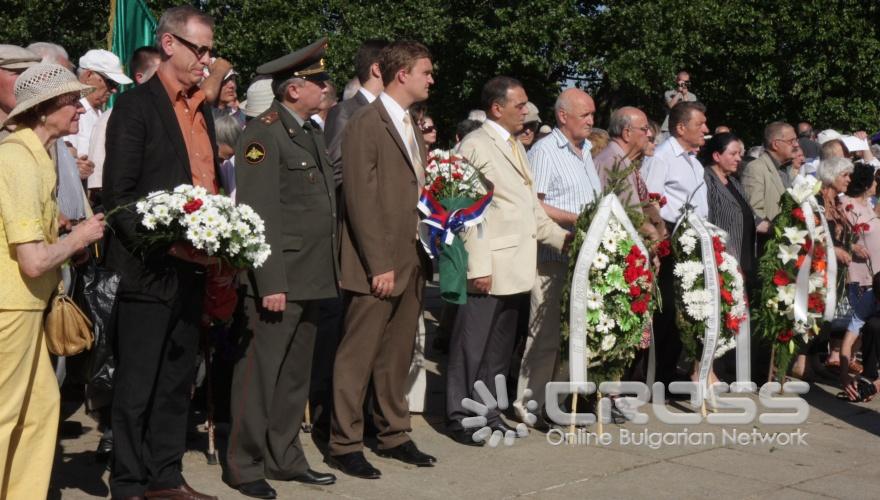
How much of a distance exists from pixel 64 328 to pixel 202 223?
0.76 meters

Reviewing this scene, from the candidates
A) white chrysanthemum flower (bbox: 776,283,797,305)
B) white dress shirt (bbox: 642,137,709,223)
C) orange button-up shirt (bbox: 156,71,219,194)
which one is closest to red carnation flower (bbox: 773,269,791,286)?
white chrysanthemum flower (bbox: 776,283,797,305)

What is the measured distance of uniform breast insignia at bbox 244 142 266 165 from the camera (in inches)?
240

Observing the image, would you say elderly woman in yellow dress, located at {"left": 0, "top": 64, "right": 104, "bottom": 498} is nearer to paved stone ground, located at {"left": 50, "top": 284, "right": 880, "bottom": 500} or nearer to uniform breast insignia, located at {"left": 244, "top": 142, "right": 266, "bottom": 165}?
paved stone ground, located at {"left": 50, "top": 284, "right": 880, "bottom": 500}

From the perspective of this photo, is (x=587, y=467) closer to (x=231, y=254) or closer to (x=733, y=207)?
(x=231, y=254)

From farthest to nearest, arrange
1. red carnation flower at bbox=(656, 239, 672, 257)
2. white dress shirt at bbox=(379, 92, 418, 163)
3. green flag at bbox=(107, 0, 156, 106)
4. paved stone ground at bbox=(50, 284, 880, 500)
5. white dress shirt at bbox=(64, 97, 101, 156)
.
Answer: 1. green flag at bbox=(107, 0, 156, 106)
2. red carnation flower at bbox=(656, 239, 672, 257)
3. white dress shirt at bbox=(64, 97, 101, 156)
4. white dress shirt at bbox=(379, 92, 418, 163)
5. paved stone ground at bbox=(50, 284, 880, 500)

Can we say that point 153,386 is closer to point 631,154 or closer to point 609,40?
point 631,154

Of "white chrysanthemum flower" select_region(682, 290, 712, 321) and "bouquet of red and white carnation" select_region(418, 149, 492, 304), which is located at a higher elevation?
"bouquet of red and white carnation" select_region(418, 149, 492, 304)

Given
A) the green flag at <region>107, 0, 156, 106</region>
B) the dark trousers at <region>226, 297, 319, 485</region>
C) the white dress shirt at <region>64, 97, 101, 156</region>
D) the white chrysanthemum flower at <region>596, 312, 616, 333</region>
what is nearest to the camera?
the dark trousers at <region>226, 297, 319, 485</region>

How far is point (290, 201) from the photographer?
6215mm

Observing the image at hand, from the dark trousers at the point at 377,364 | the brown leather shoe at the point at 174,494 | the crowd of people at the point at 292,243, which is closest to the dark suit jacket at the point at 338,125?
the crowd of people at the point at 292,243

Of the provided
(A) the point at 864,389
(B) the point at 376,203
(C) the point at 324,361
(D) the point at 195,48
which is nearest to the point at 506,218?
(B) the point at 376,203

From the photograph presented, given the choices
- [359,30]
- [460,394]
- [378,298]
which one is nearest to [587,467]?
[460,394]

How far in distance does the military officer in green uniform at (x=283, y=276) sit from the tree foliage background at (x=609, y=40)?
20.8m

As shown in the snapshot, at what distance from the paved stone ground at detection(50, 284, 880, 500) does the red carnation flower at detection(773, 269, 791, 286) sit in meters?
1.40
